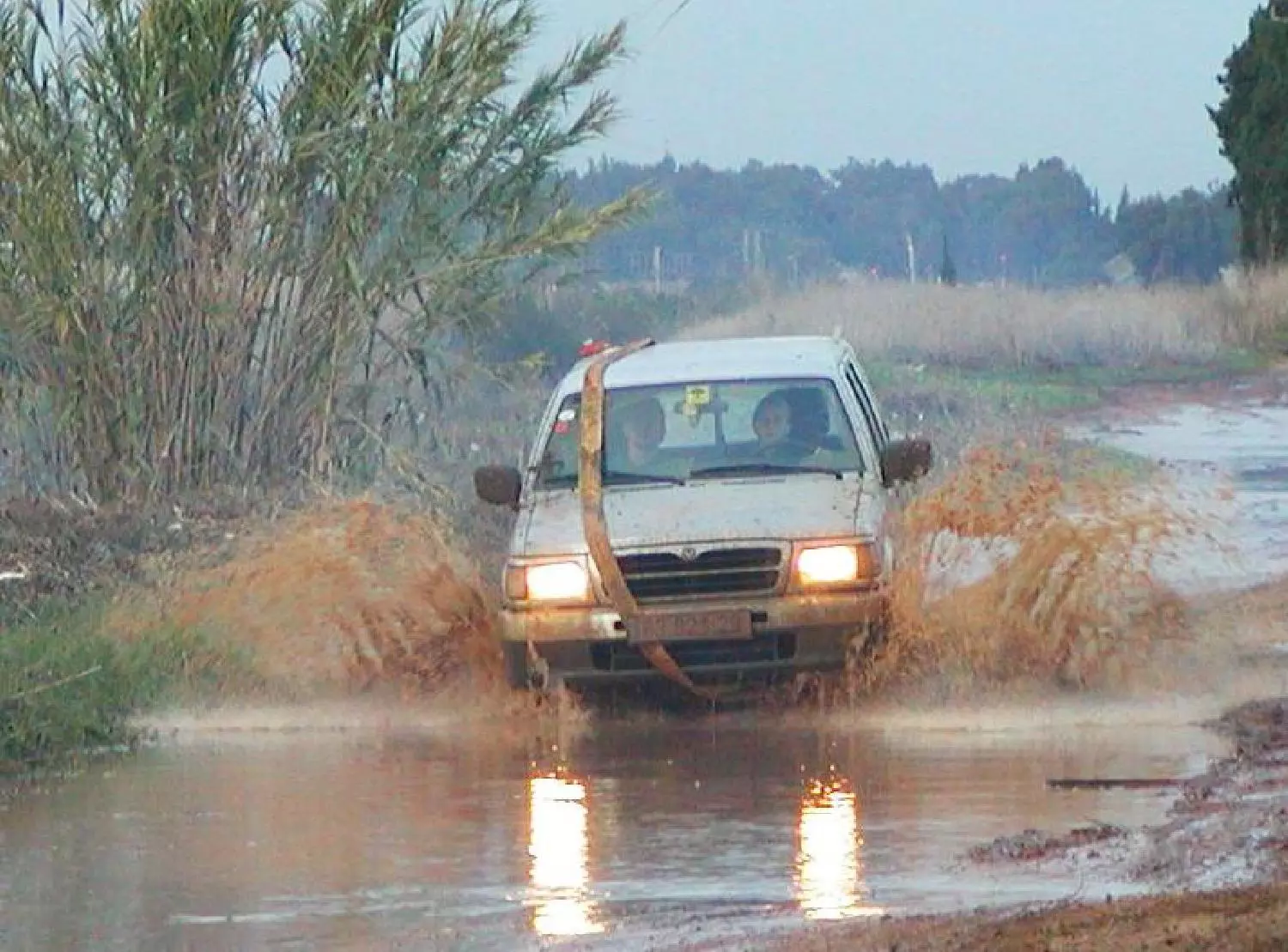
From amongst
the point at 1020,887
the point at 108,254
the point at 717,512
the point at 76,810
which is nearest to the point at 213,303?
the point at 108,254

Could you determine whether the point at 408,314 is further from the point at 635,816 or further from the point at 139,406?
the point at 635,816

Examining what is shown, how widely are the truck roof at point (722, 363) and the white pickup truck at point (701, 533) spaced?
0.07 m

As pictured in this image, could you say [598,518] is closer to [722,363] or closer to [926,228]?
[722,363]

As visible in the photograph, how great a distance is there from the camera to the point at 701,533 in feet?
43.2

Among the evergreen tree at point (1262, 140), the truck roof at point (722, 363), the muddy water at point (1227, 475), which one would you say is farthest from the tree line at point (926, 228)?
the truck roof at point (722, 363)

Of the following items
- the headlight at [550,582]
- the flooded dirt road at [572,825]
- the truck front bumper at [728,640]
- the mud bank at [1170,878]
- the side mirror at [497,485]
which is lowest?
the flooded dirt road at [572,825]

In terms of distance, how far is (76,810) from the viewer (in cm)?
1159

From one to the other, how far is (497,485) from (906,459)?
1.80 meters

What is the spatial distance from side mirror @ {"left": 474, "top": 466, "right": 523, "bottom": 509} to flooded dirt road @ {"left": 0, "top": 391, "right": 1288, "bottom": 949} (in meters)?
1.02

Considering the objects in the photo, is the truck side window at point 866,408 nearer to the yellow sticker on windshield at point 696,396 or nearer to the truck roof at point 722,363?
the truck roof at point 722,363

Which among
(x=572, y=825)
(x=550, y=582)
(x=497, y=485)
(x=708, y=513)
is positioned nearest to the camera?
(x=572, y=825)

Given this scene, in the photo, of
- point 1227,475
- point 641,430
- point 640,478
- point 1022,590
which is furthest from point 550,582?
point 1227,475

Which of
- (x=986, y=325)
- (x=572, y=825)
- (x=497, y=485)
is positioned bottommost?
(x=572, y=825)

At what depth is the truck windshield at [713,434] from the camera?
14.1 metres
